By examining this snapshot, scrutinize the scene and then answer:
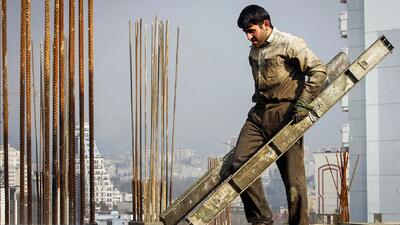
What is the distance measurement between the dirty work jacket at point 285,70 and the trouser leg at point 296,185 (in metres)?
0.22

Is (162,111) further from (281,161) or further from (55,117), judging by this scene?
(281,161)

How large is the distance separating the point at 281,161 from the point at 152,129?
418 centimetres

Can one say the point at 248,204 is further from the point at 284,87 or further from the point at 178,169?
the point at 178,169

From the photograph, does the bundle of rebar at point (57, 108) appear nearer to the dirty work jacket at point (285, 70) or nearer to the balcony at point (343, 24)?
the dirty work jacket at point (285, 70)

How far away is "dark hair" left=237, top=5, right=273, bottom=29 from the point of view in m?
4.07

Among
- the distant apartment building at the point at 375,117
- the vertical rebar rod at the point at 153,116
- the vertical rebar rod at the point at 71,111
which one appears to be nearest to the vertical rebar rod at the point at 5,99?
the vertical rebar rod at the point at 71,111

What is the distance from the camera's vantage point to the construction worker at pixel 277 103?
412cm

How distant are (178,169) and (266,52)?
1399 inches

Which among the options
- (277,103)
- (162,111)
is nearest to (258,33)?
(277,103)

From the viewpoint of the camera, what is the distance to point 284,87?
4180 millimetres

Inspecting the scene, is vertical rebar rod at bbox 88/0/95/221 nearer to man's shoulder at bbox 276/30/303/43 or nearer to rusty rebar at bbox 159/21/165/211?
rusty rebar at bbox 159/21/165/211

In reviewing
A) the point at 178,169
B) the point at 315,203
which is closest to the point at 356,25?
→ the point at 178,169

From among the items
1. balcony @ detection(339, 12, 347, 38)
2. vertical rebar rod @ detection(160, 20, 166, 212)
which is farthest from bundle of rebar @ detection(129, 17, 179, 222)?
balcony @ detection(339, 12, 347, 38)

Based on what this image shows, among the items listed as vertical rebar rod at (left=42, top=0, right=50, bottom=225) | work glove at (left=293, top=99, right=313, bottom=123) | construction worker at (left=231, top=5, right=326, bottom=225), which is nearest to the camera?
work glove at (left=293, top=99, right=313, bottom=123)
